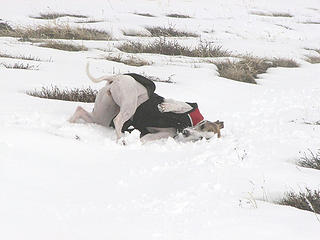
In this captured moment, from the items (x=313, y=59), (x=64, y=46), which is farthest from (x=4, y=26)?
(x=313, y=59)

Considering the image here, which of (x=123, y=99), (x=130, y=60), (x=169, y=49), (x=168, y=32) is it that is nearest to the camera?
(x=123, y=99)

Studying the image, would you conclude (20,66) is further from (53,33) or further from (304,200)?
(304,200)

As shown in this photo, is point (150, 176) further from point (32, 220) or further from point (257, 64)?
point (257, 64)

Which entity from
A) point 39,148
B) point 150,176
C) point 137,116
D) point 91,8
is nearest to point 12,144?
point 39,148

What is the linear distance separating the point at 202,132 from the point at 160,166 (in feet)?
3.11

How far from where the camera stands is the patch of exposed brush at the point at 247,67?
24.9 ft

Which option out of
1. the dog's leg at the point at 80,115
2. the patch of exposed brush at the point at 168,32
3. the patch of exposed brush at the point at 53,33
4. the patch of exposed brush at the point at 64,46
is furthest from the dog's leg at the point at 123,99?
the patch of exposed brush at the point at 168,32

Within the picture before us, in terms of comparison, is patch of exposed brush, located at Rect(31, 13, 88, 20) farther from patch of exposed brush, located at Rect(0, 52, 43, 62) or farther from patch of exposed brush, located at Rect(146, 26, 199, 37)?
patch of exposed brush, located at Rect(0, 52, 43, 62)

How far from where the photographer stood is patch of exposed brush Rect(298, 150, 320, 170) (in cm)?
375

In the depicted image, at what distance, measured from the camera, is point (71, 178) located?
317 centimetres

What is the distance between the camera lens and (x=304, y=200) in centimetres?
294

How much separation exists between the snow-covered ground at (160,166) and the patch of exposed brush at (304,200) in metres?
0.09

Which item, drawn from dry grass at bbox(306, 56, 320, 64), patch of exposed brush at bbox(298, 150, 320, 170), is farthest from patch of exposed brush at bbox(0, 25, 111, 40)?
patch of exposed brush at bbox(298, 150, 320, 170)

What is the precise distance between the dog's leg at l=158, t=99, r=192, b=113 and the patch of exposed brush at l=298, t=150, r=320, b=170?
49.0 inches
